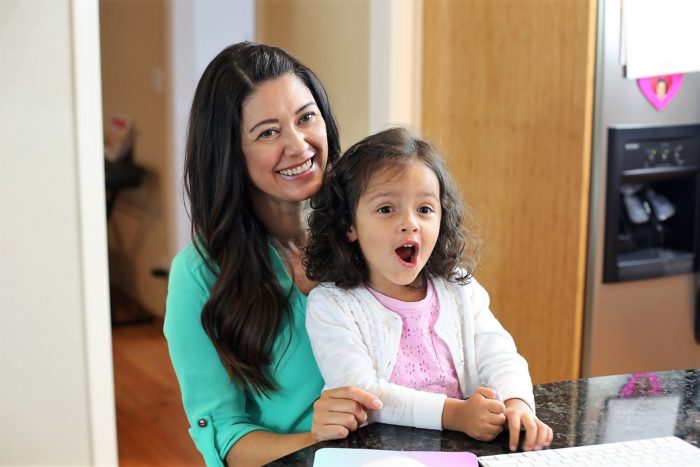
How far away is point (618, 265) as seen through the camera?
2.55 meters

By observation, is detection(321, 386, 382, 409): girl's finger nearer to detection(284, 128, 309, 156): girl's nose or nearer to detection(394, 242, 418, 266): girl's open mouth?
detection(394, 242, 418, 266): girl's open mouth

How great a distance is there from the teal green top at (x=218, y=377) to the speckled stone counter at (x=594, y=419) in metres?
0.30

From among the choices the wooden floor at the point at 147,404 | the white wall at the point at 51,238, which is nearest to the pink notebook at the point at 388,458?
the white wall at the point at 51,238

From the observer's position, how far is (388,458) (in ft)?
3.42

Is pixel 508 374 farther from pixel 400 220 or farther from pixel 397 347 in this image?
pixel 400 220

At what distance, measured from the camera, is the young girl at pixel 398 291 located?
127 centimetres

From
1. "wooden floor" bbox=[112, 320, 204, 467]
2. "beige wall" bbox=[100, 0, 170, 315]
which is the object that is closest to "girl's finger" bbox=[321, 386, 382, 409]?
"wooden floor" bbox=[112, 320, 204, 467]

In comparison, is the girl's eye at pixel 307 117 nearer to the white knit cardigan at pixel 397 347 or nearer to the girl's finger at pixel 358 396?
the white knit cardigan at pixel 397 347

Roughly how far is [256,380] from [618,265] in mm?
1502

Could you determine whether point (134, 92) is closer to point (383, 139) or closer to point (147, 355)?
point (147, 355)

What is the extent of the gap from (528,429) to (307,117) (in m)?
0.67

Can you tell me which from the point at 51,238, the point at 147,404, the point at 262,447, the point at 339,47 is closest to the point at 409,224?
the point at 262,447

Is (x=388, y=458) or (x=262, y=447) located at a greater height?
(x=388, y=458)

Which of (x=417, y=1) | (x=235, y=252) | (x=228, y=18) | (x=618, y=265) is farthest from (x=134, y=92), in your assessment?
(x=235, y=252)
